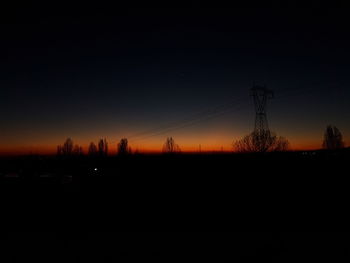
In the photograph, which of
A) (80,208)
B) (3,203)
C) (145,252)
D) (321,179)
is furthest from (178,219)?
(321,179)

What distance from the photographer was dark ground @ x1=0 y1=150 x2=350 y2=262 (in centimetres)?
777

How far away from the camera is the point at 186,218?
1172cm

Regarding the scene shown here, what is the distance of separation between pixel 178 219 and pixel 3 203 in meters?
10.3

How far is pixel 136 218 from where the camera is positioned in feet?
39.6

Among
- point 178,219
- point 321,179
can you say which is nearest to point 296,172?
point 321,179

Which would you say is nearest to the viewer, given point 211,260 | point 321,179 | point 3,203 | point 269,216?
point 211,260

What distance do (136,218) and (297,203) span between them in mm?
7475

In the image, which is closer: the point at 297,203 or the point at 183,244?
the point at 183,244

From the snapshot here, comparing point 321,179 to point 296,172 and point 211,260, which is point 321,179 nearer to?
point 296,172

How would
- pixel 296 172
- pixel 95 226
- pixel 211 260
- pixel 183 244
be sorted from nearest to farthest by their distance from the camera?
pixel 211 260
pixel 183 244
pixel 95 226
pixel 296 172

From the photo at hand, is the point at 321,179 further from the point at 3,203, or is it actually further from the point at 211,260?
the point at 3,203

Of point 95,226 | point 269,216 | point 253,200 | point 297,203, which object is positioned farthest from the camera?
point 253,200

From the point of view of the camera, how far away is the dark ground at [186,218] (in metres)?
7.77

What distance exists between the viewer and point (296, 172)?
22.2 m
